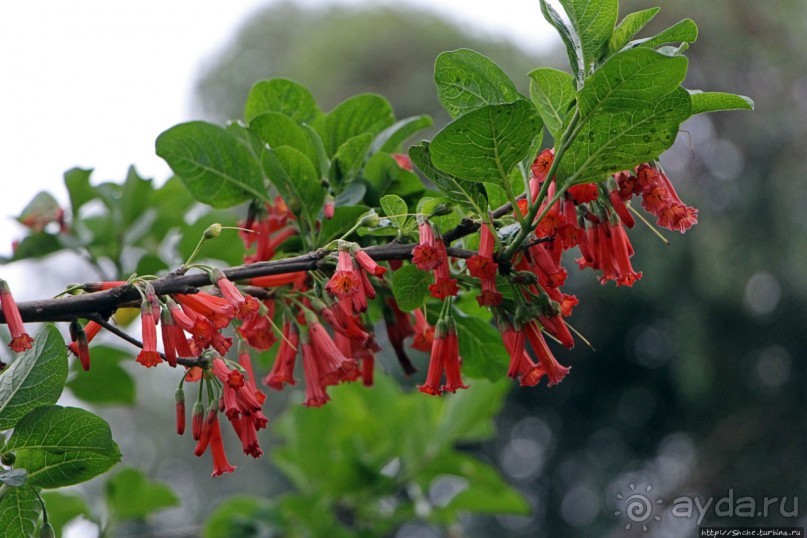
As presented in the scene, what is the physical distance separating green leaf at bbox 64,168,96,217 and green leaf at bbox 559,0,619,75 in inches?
69.0

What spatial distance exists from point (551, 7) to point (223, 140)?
803 millimetres

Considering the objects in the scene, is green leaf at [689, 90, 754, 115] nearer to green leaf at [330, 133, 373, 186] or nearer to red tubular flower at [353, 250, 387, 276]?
red tubular flower at [353, 250, 387, 276]

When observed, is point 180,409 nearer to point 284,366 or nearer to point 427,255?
point 284,366

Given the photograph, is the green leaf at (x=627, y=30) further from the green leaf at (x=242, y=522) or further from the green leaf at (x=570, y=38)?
the green leaf at (x=242, y=522)

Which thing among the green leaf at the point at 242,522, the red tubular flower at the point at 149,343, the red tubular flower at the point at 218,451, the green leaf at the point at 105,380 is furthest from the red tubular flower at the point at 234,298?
the green leaf at the point at 242,522

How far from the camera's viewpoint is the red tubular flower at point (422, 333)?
173 centimetres

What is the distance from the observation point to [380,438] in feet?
11.3

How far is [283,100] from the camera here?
196 centimetres

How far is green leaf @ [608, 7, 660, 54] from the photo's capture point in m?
1.34

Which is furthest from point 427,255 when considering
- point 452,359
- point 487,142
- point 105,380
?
point 105,380

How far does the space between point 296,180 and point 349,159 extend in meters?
0.15

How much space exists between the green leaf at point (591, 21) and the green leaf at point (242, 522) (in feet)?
7.33

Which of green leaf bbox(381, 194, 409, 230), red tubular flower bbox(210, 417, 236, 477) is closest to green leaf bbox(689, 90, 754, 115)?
green leaf bbox(381, 194, 409, 230)

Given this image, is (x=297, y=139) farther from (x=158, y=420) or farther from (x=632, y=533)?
(x=158, y=420)
